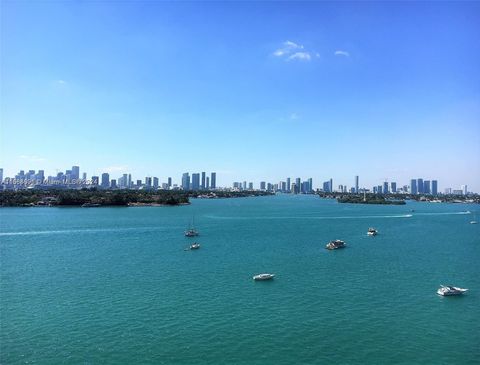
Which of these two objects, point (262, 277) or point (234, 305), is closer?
point (234, 305)

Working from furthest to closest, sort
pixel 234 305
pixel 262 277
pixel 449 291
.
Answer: pixel 262 277, pixel 449 291, pixel 234 305

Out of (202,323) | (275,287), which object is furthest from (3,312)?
(275,287)

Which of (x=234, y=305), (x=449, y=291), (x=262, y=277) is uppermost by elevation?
(x=262, y=277)

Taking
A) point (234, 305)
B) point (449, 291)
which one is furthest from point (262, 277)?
point (449, 291)

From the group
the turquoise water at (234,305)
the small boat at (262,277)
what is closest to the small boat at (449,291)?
the turquoise water at (234,305)

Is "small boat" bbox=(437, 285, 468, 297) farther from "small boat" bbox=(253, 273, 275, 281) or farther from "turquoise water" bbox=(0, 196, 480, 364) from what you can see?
"small boat" bbox=(253, 273, 275, 281)

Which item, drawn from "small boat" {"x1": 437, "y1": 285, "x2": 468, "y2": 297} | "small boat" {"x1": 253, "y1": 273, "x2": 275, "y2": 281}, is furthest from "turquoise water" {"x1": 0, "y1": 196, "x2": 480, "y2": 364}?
"small boat" {"x1": 253, "y1": 273, "x2": 275, "y2": 281}

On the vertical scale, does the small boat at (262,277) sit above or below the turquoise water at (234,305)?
above

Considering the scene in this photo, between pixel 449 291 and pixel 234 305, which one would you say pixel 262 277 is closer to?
pixel 234 305

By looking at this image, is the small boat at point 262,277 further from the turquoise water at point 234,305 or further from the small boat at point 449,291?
the small boat at point 449,291
